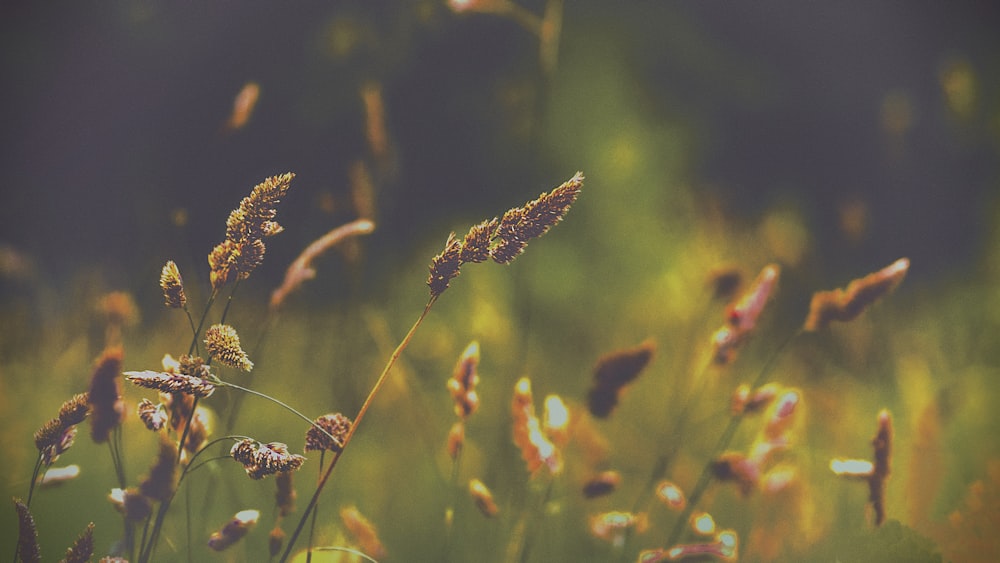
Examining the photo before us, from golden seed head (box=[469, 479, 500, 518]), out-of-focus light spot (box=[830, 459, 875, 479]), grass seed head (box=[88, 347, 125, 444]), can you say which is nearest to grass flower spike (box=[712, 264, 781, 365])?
out-of-focus light spot (box=[830, 459, 875, 479])

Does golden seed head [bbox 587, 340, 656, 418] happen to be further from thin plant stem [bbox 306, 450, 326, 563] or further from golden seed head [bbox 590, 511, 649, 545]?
thin plant stem [bbox 306, 450, 326, 563]

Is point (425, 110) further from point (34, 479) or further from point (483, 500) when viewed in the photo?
point (34, 479)

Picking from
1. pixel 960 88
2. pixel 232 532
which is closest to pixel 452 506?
pixel 232 532

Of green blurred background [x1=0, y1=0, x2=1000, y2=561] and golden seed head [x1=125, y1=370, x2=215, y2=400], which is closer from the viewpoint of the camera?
golden seed head [x1=125, y1=370, x2=215, y2=400]

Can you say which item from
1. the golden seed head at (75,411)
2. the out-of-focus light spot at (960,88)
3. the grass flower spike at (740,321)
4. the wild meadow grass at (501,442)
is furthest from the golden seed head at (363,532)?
the out-of-focus light spot at (960,88)

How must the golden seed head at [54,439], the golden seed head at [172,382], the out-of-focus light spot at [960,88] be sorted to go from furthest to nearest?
the out-of-focus light spot at [960,88] → the golden seed head at [54,439] → the golden seed head at [172,382]

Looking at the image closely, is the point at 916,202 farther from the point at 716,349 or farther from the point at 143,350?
the point at 143,350

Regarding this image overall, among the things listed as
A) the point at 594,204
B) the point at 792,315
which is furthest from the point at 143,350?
the point at 792,315

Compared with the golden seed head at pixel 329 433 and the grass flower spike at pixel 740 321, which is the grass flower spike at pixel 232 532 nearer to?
the golden seed head at pixel 329 433
